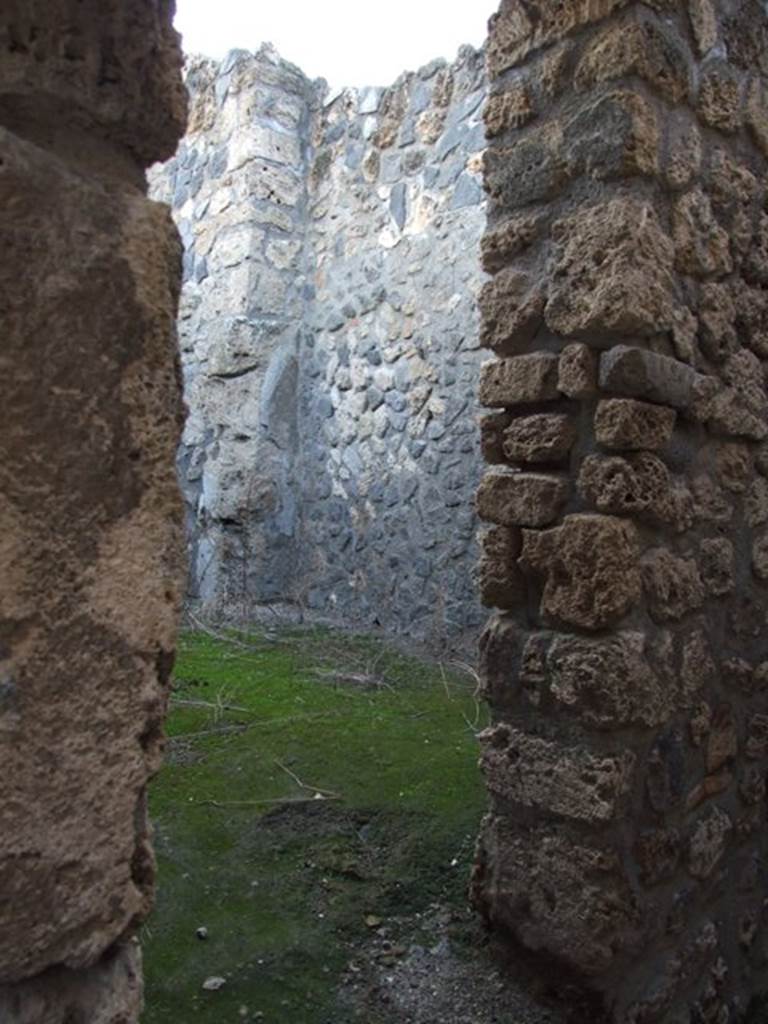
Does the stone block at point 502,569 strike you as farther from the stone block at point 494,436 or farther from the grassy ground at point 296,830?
the grassy ground at point 296,830

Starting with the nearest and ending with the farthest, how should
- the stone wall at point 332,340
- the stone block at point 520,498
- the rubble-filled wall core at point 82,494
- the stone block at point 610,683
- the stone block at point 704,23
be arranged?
the rubble-filled wall core at point 82,494
the stone block at point 610,683
the stone block at point 520,498
the stone block at point 704,23
the stone wall at point 332,340

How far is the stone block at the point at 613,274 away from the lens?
1.67 meters

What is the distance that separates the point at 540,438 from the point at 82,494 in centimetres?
122

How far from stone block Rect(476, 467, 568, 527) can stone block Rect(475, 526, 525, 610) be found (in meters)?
0.03

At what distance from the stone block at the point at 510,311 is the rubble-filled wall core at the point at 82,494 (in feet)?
3.71

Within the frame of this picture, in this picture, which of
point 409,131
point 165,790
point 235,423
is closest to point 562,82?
point 165,790

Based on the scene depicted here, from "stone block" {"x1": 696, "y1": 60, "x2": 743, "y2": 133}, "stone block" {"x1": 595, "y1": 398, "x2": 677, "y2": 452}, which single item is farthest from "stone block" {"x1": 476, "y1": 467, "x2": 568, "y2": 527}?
"stone block" {"x1": 696, "y1": 60, "x2": 743, "y2": 133}

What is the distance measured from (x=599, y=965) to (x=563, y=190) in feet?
5.16

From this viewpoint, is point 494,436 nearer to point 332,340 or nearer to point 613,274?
point 613,274

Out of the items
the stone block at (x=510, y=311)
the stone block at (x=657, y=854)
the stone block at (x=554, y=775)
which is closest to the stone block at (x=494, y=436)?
the stone block at (x=510, y=311)

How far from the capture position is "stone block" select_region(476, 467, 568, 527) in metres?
1.77

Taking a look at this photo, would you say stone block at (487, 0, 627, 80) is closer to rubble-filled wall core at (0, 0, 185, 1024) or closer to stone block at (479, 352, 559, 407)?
stone block at (479, 352, 559, 407)

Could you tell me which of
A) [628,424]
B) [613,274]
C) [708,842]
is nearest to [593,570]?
[628,424]

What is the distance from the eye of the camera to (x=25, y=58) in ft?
2.46
